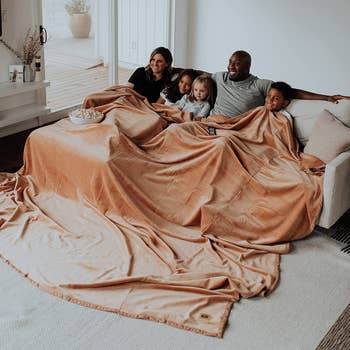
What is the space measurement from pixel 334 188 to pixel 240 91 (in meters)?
1.12

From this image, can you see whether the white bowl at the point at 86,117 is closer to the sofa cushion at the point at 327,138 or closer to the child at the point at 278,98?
the child at the point at 278,98

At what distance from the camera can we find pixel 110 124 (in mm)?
3943

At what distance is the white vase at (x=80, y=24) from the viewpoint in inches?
232

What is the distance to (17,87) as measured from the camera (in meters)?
5.11

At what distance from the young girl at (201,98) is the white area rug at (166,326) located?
4.91ft

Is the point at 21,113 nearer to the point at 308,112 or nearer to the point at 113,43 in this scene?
the point at 113,43

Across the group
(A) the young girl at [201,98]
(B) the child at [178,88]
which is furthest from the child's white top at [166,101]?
(A) the young girl at [201,98]

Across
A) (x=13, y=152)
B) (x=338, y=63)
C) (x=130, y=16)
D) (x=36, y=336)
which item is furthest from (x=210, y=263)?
(x=130, y=16)

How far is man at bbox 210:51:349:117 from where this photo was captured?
13.8 ft

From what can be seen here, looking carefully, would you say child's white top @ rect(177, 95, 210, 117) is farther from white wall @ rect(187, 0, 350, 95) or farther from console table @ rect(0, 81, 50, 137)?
white wall @ rect(187, 0, 350, 95)

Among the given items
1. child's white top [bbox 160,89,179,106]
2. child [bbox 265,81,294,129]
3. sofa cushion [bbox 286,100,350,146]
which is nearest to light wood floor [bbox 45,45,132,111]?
child's white top [bbox 160,89,179,106]

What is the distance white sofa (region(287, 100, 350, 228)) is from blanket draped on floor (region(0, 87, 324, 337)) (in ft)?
0.24

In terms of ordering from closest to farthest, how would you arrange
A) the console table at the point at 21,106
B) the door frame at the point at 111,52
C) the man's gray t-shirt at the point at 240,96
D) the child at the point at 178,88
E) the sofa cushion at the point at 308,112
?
the sofa cushion at the point at 308,112 < the man's gray t-shirt at the point at 240,96 < the child at the point at 178,88 < the console table at the point at 21,106 < the door frame at the point at 111,52

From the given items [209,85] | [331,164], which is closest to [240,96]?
[209,85]
